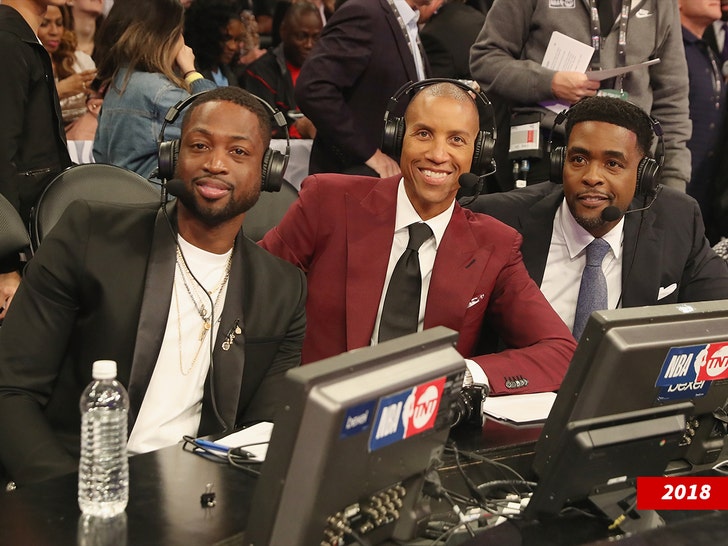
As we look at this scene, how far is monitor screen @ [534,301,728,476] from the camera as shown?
1.78m

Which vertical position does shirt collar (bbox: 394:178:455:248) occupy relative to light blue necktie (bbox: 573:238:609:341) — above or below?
above

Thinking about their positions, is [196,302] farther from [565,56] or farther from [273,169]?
[565,56]

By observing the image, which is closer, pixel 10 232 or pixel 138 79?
pixel 10 232

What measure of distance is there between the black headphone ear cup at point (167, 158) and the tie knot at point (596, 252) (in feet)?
4.36

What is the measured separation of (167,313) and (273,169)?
460 mm

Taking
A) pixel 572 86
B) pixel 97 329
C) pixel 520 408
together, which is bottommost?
pixel 520 408

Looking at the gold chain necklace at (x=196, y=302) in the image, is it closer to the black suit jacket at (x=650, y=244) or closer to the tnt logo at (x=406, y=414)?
the tnt logo at (x=406, y=414)

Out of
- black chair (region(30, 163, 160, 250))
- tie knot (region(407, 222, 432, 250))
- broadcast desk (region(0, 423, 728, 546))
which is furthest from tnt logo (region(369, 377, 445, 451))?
black chair (region(30, 163, 160, 250))

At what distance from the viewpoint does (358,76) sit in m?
3.96

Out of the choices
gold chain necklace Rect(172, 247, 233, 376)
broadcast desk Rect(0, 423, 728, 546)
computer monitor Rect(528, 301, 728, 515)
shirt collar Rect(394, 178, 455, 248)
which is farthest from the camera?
shirt collar Rect(394, 178, 455, 248)

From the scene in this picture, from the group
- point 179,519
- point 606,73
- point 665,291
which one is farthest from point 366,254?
Answer: point 606,73

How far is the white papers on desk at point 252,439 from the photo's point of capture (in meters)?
2.04

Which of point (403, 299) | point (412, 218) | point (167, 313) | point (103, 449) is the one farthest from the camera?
point (412, 218)

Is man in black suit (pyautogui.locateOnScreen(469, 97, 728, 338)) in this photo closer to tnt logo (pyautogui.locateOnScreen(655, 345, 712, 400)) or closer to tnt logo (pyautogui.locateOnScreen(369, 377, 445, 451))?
tnt logo (pyautogui.locateOnScreen(655, 345, 712, 400))
